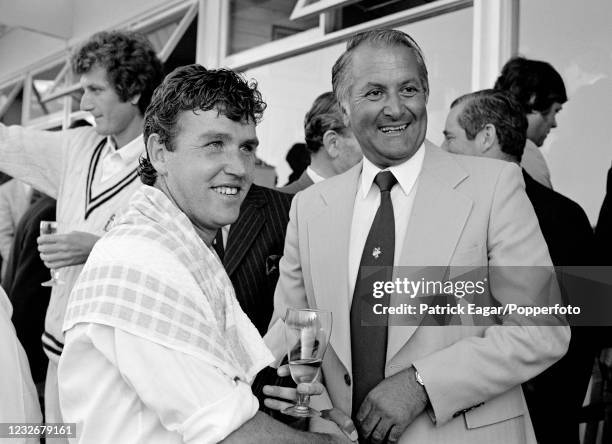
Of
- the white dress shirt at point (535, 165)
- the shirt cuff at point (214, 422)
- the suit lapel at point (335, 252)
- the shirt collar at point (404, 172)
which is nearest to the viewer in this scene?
the shirt cuff at point (214, 422)

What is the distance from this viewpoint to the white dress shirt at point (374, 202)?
6.40 ft

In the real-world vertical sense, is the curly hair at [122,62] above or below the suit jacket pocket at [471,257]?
above

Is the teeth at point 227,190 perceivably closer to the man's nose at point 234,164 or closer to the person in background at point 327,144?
the man's nose at point 234,164

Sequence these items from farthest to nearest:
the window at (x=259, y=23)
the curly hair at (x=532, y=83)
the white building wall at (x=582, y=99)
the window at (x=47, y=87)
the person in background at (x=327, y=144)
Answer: the window at (x=47, y=87), the window at (x=259, y=23), the person in background at (x=327, y=144), the white building wall at (x=582, y=99), the curly hair at (x=532, y=83)

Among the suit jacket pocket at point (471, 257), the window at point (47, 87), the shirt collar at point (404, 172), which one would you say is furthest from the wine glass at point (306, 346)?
the window at point (47, 87)

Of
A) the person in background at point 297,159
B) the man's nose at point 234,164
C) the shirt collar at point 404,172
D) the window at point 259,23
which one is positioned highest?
the window at point 259,23

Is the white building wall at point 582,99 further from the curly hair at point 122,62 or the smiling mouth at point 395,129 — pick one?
the curly hair at point 122,62

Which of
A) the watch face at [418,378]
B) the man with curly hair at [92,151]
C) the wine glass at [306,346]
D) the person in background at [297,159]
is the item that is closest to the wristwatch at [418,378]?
the watch face at [418,378]

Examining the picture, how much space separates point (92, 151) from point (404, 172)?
1375 millimetres

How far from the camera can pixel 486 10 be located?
12.0ft

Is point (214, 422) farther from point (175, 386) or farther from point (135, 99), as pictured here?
point (135, 99)

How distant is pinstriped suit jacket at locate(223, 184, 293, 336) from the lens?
7.88ft

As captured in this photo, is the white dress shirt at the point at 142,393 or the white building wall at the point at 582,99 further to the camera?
the white building wall at the point at 582,99

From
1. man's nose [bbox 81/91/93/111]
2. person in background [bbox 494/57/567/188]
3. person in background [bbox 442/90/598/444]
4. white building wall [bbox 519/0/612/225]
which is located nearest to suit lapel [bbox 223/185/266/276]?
man's nose [bbox 81/91/93/111]
